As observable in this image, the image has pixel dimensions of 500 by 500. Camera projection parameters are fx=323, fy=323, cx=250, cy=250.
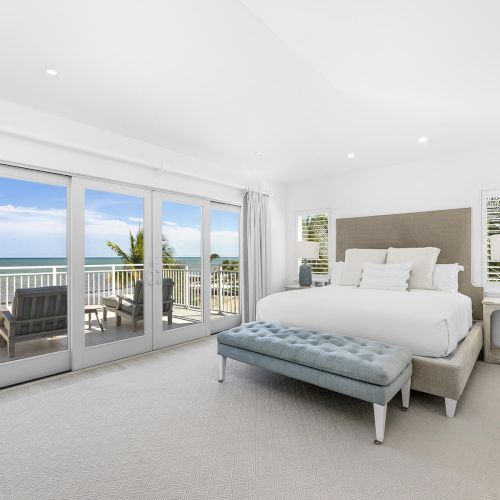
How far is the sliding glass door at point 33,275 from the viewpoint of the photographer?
115 inches

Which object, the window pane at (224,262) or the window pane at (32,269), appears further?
the window pane at (224,262)

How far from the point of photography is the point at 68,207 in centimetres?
327

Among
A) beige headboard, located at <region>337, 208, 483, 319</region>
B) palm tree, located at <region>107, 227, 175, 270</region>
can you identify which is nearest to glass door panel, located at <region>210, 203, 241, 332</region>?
palm tree, located at <region>107, 227, 175, 270</region>

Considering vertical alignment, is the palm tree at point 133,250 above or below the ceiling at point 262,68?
below

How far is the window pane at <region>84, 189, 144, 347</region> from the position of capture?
3.44m

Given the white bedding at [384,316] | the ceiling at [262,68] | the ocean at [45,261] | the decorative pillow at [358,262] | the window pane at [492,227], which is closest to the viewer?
the ceiling at [262,68]

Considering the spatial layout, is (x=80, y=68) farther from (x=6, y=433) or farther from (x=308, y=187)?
(x=308, y=187)

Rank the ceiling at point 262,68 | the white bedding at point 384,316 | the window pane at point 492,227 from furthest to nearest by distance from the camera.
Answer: the window pane at point 492,227 → the white bedding at point 384,316 → the ceiling at point 262,68

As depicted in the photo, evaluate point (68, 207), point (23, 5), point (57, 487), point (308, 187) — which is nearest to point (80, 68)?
point (23, 5)

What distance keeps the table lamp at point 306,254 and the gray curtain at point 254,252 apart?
53 cm

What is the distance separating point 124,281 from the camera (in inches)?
146

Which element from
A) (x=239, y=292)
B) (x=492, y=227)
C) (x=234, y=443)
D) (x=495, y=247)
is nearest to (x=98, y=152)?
(x=239, y=292)

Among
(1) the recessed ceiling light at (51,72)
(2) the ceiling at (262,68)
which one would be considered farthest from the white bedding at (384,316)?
(1) the recessed ceiling light at (51,72)

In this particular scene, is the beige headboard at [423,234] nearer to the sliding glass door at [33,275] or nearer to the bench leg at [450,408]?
the bench leg at [450,408]
